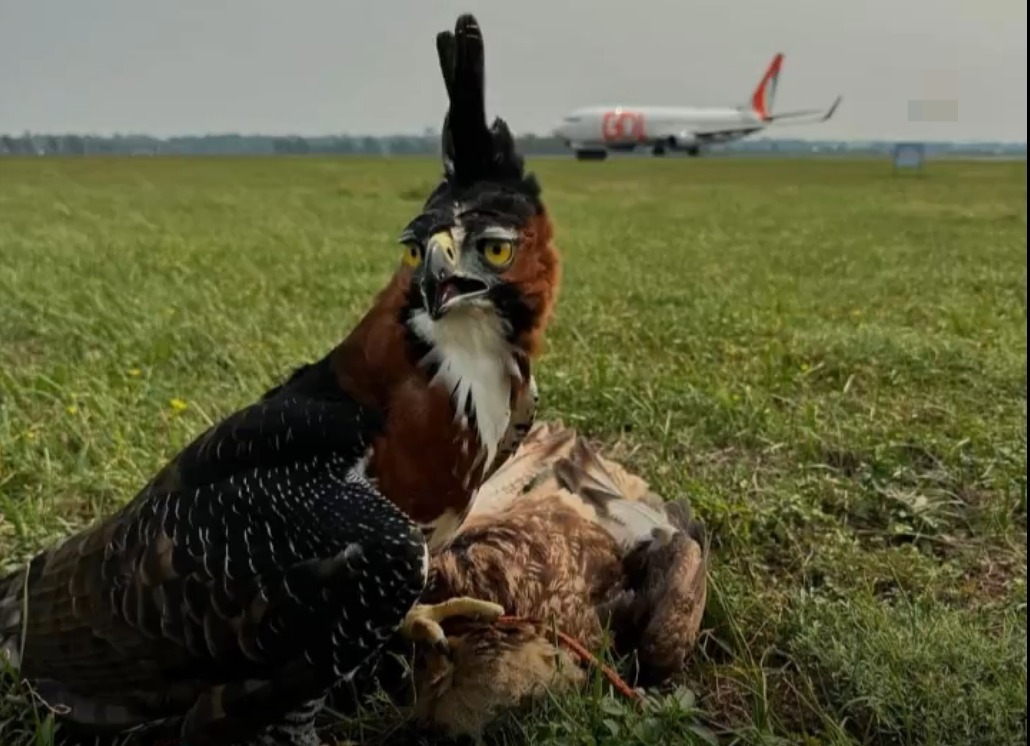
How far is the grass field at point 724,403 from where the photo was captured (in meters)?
2.36

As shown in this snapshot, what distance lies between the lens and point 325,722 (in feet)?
7.52

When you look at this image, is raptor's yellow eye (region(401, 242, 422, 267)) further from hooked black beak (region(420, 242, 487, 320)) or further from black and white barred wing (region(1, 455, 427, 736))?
black and white barred wing (region(1, 455, 427, 736))

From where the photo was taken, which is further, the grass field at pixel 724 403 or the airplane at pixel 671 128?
the airplane at pixel 671 128

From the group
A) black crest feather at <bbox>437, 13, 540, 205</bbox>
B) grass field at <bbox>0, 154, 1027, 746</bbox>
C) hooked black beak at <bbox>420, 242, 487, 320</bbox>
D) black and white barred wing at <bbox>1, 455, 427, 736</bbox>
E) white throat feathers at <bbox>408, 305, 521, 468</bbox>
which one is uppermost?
black crest feather at <bbox>437, 13, 540, 205</bbox>

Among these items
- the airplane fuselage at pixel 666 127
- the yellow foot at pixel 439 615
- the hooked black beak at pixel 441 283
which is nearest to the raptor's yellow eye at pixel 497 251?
the hooked black beak at pixel 441 283

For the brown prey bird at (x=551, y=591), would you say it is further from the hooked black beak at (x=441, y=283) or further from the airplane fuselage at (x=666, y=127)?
the airplane fuselage at (x=666, y=127)

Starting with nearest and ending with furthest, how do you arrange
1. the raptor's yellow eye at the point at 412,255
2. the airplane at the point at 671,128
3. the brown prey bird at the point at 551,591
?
the raptor's yellow eye at the point at 412,255 < the brown prey bird at the point at 551,591 < the airplane at the point at 671,128

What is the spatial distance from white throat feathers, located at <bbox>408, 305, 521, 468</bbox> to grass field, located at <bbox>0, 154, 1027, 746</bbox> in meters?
0.57

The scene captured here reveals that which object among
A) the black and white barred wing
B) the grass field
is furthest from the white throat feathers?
the grass field

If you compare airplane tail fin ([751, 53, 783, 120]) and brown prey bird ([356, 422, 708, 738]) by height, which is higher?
airplane tail fin ([751, 53, 783, 120])

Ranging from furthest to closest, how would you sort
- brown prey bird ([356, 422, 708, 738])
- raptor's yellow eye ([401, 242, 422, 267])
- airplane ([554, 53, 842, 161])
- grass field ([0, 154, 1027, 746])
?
airplane ([554, 53, 842, 161]) → grass field ([0, 154, 1027, 746]) → brown prey bird ([356, 422, 708, 738]) → raptor's yellow eye ([401, 242, 422, 267])

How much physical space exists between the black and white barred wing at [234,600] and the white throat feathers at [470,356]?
0.76 feet

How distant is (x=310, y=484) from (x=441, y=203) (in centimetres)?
55

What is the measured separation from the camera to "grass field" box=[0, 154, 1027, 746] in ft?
7.74
